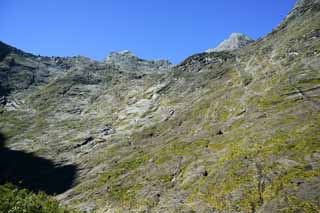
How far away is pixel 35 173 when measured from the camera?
3836 inches

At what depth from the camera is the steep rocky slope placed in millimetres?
59344

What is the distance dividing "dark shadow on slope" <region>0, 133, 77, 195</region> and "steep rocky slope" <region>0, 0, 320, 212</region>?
122 inches

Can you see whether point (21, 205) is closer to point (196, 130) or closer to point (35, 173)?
point (35, 173)

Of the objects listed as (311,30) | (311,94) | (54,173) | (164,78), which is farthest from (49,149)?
(311,30)

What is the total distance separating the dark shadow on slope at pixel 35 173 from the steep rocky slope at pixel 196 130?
3.09 metres

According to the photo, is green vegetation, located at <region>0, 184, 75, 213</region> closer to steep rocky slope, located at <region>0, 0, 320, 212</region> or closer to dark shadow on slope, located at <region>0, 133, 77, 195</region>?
steep rocky slope, located at <region>0, 0, 320, 212</region>

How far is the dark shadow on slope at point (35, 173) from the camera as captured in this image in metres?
88.6

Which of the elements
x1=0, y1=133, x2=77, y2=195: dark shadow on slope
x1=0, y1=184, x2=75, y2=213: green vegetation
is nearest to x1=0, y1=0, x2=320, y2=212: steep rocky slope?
x1=0, y1=133, x2=77, y2=195: dark shadow on slope

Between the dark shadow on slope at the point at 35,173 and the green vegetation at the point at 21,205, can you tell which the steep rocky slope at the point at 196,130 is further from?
the green vegetation at the point at 21,205

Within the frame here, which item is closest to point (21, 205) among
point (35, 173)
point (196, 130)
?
point (35, 173)

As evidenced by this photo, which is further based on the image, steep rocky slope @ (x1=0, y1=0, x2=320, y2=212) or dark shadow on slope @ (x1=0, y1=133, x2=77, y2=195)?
dark shadow on slope @ (x1=0, y1=133, x2=77, y2=195)

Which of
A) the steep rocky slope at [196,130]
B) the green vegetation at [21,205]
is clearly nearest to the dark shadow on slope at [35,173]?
the steep rocky slope at [196,130]

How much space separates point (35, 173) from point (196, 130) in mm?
43123

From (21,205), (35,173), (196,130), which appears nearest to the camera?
(21,205)
